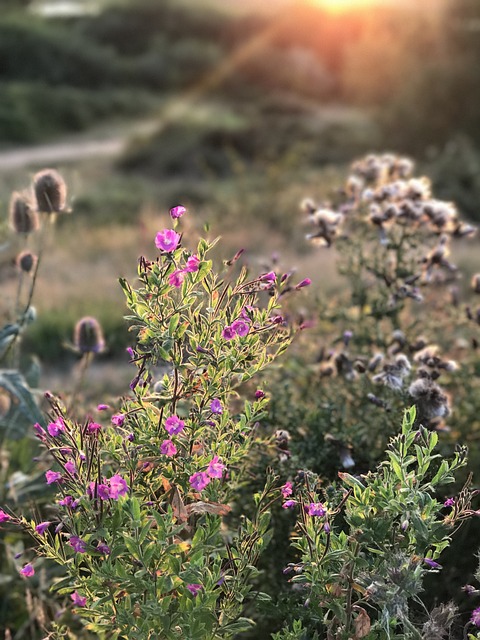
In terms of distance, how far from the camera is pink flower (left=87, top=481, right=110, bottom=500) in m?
1.57

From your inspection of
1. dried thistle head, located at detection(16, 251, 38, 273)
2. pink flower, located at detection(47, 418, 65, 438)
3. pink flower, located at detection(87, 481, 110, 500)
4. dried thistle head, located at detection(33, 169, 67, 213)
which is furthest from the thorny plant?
dried thistle head, located at detection(16, 251, 38, 273)

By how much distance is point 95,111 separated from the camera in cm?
2861

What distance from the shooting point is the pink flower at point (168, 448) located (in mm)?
1556

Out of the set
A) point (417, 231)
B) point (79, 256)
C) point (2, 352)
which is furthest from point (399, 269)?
point (79, 256)

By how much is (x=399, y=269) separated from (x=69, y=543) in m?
1.73

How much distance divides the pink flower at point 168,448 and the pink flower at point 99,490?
14 centimetres

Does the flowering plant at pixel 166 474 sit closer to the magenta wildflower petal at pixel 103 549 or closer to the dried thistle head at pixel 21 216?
the magenta wildflower petal at pixel 103 549

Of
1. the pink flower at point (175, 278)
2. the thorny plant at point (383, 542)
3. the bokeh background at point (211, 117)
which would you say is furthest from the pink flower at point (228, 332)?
the bokeh background at point (211, 117)

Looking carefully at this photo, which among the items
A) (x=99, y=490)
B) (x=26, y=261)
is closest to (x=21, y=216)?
(x=26, y=261)

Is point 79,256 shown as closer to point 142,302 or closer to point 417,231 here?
point 417,231

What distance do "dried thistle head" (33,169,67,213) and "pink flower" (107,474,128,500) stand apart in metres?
1.25

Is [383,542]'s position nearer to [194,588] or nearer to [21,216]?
[194,588]

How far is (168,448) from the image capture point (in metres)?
1.57

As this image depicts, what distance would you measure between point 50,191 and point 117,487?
1.31 metres
